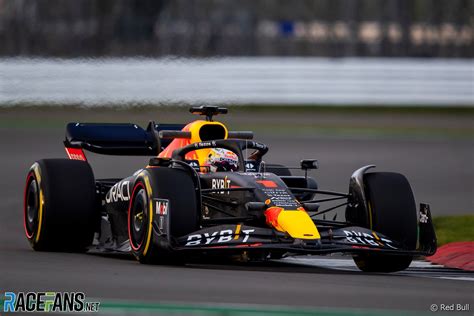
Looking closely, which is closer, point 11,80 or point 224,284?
point 224,284

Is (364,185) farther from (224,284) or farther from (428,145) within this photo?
(428,145)

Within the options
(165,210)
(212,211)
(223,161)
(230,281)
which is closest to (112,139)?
(223,161)

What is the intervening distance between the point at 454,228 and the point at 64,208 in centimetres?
463

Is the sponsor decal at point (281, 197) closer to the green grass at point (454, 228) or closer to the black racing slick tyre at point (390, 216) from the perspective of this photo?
the black racing slick tyre at point (390, 216)

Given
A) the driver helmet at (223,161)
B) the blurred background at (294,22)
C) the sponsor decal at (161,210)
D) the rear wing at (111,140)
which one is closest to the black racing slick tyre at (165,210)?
the sponsor decal at (161,210)

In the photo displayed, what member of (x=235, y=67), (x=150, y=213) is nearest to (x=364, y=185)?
(x=150, y=213)

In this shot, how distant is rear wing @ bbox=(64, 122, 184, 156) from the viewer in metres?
12.7

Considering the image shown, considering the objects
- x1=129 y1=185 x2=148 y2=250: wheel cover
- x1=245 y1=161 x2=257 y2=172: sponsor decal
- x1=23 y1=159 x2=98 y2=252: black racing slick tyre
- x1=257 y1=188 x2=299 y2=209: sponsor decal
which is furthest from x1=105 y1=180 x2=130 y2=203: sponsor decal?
x1=257 y1=188 x2=299 y2=209: sponsor decal

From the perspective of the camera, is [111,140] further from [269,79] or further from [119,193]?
[269,79]

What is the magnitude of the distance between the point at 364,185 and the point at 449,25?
19.7m

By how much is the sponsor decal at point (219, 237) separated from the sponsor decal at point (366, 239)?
835 mm

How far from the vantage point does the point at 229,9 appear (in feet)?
99.2

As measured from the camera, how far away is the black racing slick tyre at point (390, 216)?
10625 mm

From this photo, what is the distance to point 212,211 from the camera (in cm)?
1074
